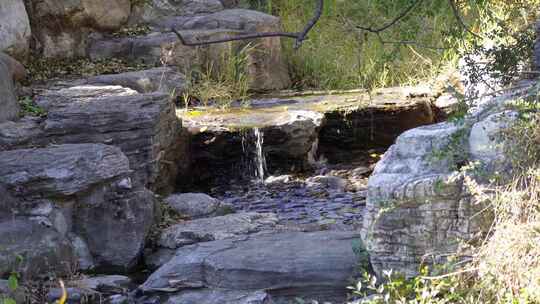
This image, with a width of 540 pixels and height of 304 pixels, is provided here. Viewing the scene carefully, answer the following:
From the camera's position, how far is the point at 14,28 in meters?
9.70

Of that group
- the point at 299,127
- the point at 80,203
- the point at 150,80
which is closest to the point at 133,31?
the point at 150,80

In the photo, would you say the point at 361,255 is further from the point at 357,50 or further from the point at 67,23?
the point at 357,50

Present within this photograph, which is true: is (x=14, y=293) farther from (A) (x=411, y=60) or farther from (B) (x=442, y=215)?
(A) (x=411, y=60)

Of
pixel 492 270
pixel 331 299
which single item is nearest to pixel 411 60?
pixel 331 299

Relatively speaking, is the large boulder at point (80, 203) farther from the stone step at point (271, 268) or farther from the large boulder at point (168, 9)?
the large boulder at point (168, 9)

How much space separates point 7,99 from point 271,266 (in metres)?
3.41

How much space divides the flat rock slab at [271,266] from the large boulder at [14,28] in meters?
5.02

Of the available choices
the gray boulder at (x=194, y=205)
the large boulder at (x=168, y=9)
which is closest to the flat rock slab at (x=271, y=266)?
the gray boulder at (x=194, y=205)

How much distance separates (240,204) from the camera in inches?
299

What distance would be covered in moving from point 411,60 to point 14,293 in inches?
294

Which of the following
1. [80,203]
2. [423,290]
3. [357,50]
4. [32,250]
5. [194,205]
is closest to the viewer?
[423,290]

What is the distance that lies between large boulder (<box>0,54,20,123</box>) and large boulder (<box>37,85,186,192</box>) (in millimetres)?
285

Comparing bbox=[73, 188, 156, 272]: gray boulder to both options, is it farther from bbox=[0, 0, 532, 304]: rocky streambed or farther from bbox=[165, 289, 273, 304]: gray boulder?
bbox=[165, 289, 273, 304]: gray boulder

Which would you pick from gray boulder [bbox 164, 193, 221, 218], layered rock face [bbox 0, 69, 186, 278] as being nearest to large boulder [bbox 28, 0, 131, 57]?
layered rock face [bbox 0, 69, 186, 278]
